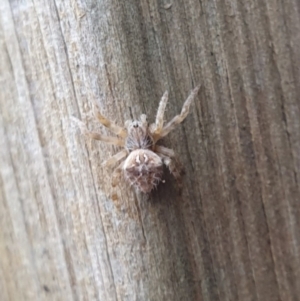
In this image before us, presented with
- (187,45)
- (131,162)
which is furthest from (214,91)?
(131,162)

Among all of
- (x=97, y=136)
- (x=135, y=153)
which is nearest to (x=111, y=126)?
(x=97, y=136)

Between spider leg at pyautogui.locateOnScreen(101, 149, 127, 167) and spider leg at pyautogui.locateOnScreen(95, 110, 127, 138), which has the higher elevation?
spider leg at pyautogui.locateOnScreen(95, 110, 127, 138)

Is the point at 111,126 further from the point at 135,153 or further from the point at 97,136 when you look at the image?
the point at 135,153

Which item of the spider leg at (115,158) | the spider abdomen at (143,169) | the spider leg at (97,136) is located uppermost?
the spider leg at (97,136)

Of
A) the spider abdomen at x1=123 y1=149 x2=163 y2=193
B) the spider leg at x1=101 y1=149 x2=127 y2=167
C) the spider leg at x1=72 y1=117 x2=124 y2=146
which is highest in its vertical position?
the spider leg at x1=72 y1=117 x2=124 y2=146

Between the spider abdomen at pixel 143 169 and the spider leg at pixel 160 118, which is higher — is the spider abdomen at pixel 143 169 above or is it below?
below
